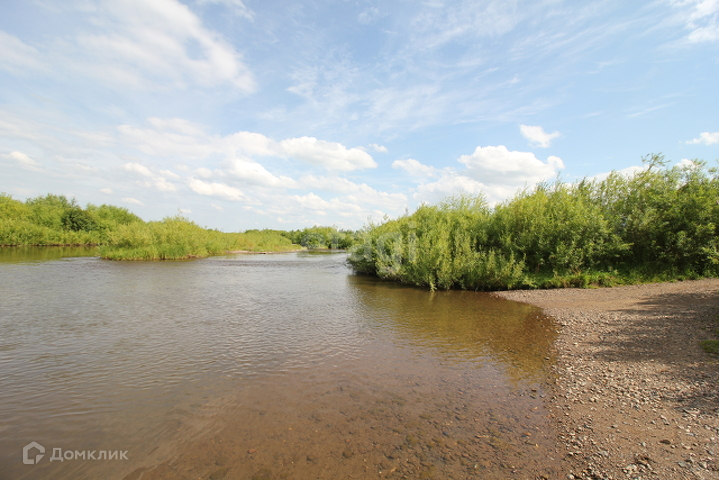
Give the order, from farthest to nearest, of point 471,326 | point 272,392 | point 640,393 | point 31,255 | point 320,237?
point 320,237 < point 31,255 < point 471,326 < point 272,392 < point 640,393

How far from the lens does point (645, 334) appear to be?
38.5 ft

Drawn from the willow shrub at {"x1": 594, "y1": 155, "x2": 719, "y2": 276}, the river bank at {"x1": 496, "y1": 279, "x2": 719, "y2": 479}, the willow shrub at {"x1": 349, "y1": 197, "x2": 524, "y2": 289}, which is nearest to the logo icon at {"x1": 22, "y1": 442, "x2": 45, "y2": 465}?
the river bank at {"x1": 496, "y1": 279, "x2": 719, "y2": 479}

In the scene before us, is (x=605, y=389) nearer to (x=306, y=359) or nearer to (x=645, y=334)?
(x=645, y=334)

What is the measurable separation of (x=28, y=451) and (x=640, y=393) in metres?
12.7

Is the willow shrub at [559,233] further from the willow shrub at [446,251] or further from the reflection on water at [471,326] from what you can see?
the reflection on water at [471,326]

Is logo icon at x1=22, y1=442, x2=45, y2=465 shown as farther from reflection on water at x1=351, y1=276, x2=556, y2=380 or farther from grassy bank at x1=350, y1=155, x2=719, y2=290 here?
grassy bank at x1=350, y1=155, x2=719, y2=290

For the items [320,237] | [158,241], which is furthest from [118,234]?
[320,237]

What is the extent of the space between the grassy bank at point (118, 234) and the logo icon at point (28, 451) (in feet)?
158

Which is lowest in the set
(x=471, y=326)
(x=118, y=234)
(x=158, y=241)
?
(x=471, y=326)

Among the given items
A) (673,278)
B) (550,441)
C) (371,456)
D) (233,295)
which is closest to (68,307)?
(233,295)

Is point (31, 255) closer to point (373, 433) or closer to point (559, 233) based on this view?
point (373, 433)

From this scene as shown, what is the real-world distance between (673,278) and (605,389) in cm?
2064

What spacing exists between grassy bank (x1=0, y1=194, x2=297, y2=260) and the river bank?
53.4m

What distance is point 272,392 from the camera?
8.64 m
